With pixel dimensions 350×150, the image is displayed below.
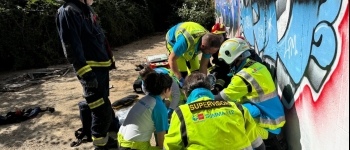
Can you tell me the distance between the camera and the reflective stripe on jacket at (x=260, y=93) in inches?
124

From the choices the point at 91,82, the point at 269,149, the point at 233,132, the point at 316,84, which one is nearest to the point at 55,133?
the point at 91,82

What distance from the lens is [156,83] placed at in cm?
306

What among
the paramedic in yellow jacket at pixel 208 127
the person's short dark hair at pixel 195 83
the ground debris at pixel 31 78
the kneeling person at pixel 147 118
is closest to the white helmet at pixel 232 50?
the kneeling person at pixel 147 118

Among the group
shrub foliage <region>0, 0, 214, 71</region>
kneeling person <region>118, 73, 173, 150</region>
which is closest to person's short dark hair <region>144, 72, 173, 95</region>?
kneeling person <region>118, 73, 173, 150</region>

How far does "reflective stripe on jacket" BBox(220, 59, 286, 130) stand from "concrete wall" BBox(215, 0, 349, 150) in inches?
6.4

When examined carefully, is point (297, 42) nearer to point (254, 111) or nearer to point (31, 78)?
→ point (254, 111)

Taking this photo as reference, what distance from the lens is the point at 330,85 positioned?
7.48ft

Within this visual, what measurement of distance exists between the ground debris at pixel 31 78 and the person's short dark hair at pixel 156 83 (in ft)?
17.9

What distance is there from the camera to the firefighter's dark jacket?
3.42 metres

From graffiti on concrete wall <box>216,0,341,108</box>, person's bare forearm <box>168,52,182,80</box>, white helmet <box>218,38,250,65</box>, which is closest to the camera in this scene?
graffiti on concrete wall <box>216,0,341,108</box>

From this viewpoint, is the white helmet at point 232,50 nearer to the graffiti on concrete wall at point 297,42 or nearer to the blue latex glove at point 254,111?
the graffiti on concrete wall at point 297,42

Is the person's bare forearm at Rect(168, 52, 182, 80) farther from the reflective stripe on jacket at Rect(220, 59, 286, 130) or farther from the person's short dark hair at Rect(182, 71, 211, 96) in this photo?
the person's short dark hair at Rect(182, 71, 211, 96)

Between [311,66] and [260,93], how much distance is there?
0.66 metres

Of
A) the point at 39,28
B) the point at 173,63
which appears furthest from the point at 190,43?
the point at 39,28
